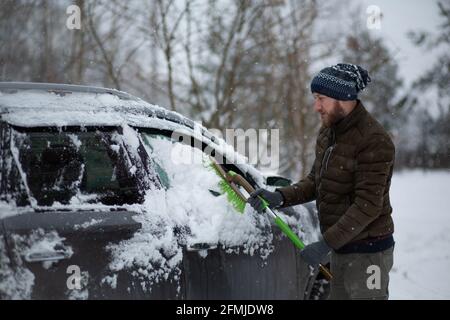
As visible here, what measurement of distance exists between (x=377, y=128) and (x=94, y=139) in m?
1.54

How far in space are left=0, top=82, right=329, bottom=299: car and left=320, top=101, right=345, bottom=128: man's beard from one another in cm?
77

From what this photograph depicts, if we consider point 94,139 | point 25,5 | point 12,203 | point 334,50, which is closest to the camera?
point 12,203

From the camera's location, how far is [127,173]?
254 cm

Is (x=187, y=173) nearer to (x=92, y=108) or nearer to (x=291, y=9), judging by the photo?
(x=92, y=108)

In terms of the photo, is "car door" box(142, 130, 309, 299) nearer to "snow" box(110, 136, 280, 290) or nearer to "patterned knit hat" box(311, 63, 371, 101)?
"snow" box(110, 136, 280, 290)

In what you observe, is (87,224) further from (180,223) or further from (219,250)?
(219,250)

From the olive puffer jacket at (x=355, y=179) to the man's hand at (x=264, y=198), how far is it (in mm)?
313

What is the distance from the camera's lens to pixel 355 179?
248 cm

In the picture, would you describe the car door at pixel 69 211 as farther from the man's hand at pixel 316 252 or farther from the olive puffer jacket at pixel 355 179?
the olive puffer jacket at pixel 355 179

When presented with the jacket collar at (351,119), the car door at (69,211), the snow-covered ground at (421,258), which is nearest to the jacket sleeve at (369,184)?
the jacket collar at (351,119)

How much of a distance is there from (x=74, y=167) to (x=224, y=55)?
5563mm

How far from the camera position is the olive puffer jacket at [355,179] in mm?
2406

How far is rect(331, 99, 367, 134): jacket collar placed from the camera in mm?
2533
